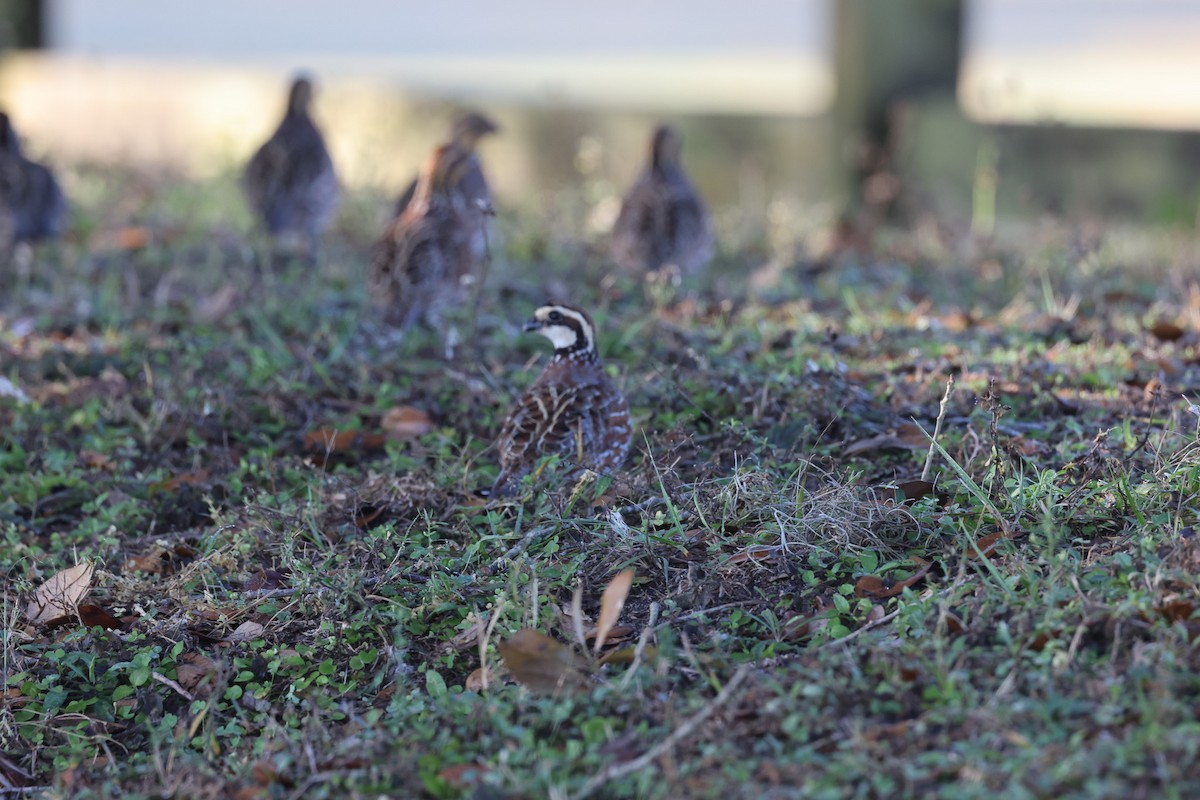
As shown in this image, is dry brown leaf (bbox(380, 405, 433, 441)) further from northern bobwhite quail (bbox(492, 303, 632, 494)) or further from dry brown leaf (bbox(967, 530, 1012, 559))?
dry brown leaf (bbox(967, 530, 1012, 559))

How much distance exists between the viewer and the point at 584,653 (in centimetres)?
415

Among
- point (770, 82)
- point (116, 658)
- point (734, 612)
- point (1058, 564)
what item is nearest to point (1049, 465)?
point (1058, 564)

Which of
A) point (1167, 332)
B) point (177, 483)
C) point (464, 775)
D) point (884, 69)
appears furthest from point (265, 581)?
point (884, 69)

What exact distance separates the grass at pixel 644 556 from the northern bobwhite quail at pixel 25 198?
176cm

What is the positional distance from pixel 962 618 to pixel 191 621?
2440 millimetres

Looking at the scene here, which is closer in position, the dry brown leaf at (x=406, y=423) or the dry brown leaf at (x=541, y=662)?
the dry brown leaf at (x=541, y=662)

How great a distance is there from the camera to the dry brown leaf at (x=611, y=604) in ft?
13.4

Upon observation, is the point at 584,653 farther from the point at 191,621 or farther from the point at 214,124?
the point at 214,124

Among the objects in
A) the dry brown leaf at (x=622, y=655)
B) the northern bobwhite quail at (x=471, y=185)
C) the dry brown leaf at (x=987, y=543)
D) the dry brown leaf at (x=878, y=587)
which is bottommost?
the dry brown leaf at (x=622, y=655)

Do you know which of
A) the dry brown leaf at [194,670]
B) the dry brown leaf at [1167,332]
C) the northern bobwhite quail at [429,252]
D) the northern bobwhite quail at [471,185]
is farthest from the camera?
the northern bobwhite quail at [471,185]

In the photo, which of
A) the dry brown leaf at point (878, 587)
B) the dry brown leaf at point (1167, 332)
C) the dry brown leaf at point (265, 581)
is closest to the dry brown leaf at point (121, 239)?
the dry brown leaf at point (265, 581)

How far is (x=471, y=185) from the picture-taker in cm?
899

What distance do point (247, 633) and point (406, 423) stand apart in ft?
5.13

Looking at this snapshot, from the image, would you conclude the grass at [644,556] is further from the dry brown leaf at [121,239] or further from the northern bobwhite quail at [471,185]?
the dry brown leaf at [121,239]
